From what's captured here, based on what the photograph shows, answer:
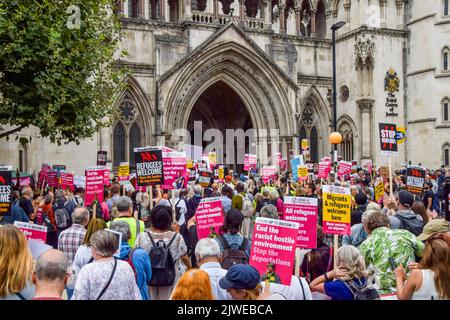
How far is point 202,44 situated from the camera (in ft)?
97.9

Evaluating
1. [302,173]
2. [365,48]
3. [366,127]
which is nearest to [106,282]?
[302,173]

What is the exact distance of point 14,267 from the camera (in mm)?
4797

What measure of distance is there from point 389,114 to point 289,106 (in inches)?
241

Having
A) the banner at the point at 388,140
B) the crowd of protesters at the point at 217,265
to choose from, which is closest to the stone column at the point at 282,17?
the banner at the point at 388,140

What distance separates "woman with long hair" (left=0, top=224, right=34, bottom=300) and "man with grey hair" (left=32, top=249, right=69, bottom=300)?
157mm

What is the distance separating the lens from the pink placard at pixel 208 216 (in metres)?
9.80

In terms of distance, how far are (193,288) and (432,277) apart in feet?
6.79

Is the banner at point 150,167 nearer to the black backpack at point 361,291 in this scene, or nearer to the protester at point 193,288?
the black backpack at point 361,291

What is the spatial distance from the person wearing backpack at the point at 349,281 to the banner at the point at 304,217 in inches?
75.5

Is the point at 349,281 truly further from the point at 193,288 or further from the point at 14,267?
the point at 14,267

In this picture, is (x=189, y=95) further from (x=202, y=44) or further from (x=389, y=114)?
(x=389, y=114)

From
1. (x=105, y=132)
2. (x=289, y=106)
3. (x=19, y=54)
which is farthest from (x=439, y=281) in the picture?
(x=289, y=106)

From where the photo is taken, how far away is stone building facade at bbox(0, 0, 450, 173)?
29562 mm

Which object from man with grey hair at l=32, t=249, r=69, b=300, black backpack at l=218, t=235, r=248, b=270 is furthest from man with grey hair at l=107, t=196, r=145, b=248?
man with grey hair at l=32, t=249, r=69, b=300
